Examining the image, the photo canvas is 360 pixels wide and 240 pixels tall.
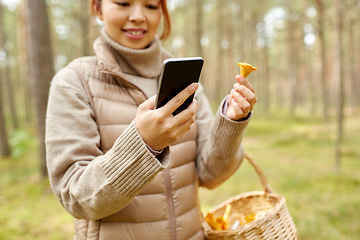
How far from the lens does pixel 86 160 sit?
1.16 metres

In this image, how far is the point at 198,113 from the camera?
5.57ft

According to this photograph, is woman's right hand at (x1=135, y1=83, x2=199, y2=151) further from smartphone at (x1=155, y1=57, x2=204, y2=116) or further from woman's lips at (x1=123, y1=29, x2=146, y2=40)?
woman's lips at (x1=123, y1=29, x2=146, y2=40)

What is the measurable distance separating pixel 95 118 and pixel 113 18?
53 cm

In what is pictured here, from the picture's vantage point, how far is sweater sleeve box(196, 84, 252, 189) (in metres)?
1.41

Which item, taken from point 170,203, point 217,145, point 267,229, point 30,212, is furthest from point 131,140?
point 30,212

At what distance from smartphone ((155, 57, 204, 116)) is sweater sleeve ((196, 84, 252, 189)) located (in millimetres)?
459

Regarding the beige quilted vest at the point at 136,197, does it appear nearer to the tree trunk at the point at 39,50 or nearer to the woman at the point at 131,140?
the woman at the point at 131,140

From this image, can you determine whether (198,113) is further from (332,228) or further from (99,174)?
(332,228)

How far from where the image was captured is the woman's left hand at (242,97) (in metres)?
1.23

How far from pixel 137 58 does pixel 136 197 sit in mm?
751

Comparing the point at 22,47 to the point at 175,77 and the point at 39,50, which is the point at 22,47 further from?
the point at 175,77

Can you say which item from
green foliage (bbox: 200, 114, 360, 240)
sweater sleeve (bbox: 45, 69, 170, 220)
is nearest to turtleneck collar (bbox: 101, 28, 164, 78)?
sweater sleeve (bbox: 45, 69, 170, 220)

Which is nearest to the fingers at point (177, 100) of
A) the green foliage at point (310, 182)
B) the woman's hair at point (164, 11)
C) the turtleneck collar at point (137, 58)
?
the turtleneck collar at point (137, 58)

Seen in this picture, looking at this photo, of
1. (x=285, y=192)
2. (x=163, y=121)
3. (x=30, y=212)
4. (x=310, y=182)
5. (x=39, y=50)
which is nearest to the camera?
(x=163, y=121)
